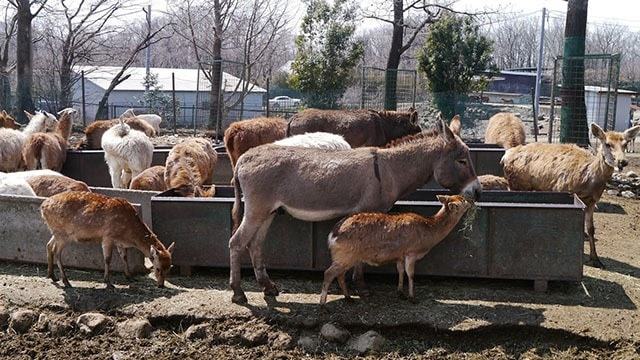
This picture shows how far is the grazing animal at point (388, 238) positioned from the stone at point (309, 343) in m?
0.36

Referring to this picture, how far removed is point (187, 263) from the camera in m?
6.89

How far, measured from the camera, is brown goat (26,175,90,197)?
771 cm

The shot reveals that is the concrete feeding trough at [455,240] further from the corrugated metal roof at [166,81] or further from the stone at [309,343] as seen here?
the corrugated metal roof at [166,81]

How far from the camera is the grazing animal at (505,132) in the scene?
11953mm

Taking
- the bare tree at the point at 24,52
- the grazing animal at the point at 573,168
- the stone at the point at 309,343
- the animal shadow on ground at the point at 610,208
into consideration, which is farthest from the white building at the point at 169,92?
the stone at the point at 309,343

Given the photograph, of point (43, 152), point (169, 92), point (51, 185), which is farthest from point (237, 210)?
point (169, 92)

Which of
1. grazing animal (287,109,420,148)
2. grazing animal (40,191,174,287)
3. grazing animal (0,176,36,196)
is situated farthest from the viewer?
grazing animal (287,109,420,148)

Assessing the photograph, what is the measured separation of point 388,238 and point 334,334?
0.89 metres

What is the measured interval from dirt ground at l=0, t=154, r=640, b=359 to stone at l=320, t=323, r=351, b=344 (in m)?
0.06

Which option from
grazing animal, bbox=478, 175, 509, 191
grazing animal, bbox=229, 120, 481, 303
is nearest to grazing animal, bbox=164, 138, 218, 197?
grazing animal, bbox=229, 120, 481, 303

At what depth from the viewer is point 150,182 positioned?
877cm

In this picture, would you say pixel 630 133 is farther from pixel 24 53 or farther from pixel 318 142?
pixel 24 53

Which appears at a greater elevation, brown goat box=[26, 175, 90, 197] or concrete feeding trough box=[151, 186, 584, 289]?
brown goat box=[26, 175, 90, 197]

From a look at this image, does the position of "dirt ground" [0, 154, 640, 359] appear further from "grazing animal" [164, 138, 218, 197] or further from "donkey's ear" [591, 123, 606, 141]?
"donkey's ear" [591, 123, 606, 141]
